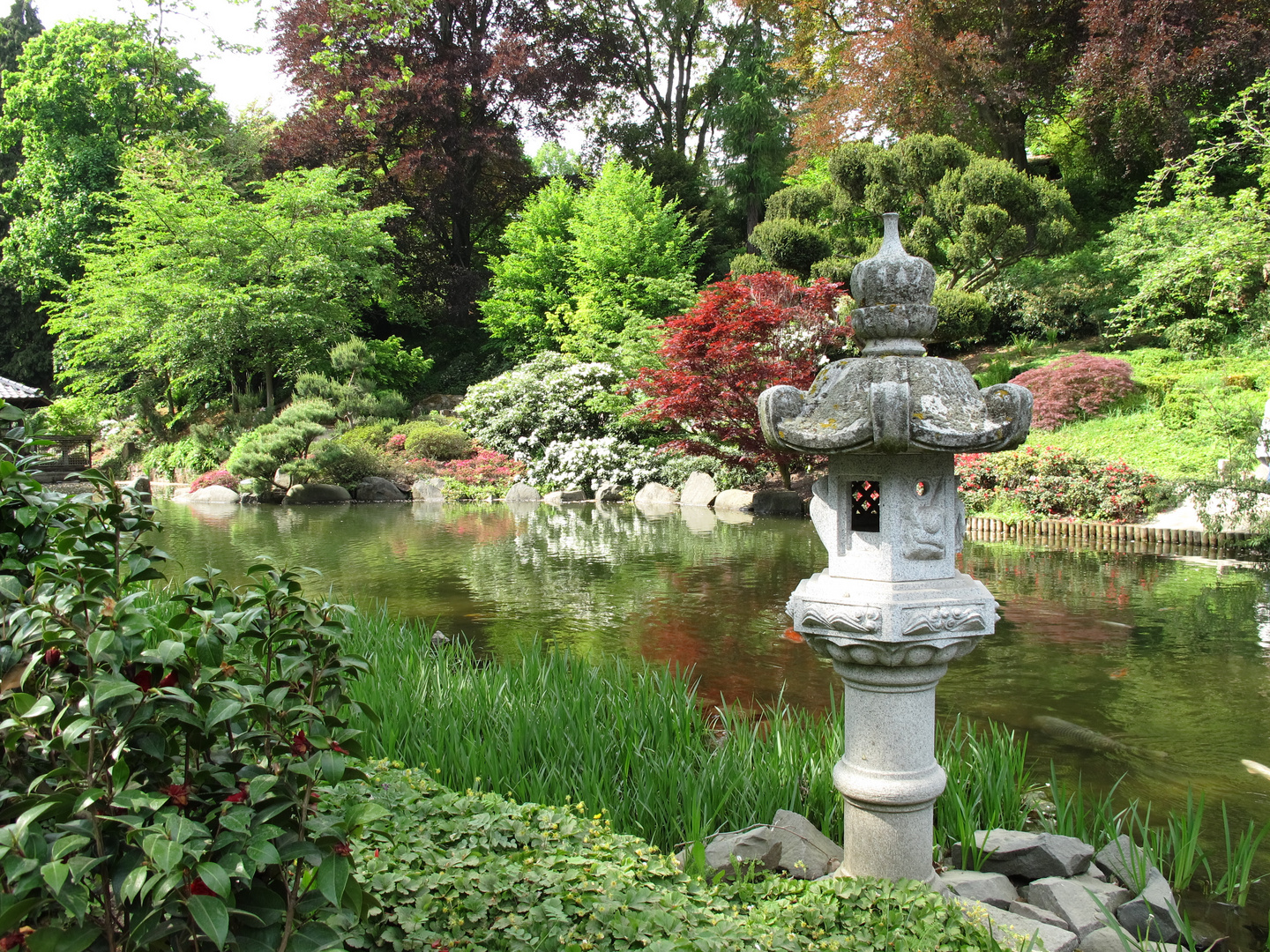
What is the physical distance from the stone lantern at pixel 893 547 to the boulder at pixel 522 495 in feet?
48.9

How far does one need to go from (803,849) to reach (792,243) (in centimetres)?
1718

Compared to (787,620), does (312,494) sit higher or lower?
higher

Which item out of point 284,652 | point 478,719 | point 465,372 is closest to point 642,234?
point 465,372

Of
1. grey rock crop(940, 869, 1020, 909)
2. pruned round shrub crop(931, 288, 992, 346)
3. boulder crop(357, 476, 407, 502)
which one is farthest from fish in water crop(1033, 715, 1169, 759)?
boulder crop(357, 476, 407, 502)

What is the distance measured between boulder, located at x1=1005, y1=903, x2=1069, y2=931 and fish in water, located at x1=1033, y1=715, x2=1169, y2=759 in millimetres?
1748

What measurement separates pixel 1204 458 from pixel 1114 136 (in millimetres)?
11113

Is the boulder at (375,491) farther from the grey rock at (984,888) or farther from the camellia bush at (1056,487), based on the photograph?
the grey rock at (984,888)

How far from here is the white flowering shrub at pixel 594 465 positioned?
1723 centimetres

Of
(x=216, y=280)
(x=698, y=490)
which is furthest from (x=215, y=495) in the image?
(x=698, y=490)

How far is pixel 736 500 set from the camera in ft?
47.0

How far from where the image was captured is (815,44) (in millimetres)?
22656

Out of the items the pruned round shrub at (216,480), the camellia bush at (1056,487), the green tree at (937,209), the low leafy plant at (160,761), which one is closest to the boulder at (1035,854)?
the low leafy plant at (160,761)

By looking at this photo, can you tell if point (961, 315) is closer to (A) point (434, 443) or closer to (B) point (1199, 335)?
(B) point (1199, 335)

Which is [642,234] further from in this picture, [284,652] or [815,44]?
[284,652]
